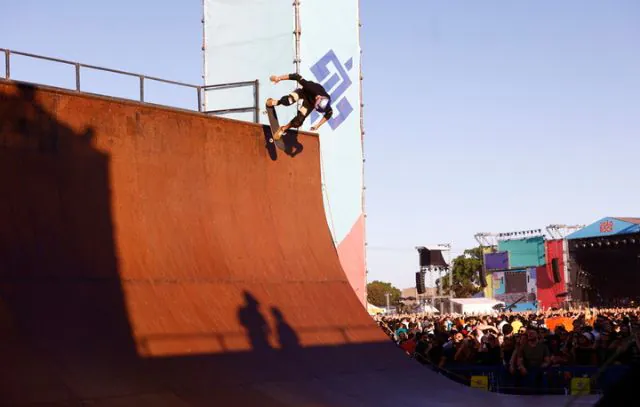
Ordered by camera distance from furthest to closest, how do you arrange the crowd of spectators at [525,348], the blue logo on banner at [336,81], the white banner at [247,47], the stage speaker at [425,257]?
the stage speaker at [425,257] < the blue logo on banner at [336,81] < the white banner at [247,47] < the crowd of spectators at [525,348]

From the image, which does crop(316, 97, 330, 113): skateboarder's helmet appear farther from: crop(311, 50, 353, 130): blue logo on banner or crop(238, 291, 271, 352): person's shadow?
crop(311, 50, 353, 130): blue logo on banner

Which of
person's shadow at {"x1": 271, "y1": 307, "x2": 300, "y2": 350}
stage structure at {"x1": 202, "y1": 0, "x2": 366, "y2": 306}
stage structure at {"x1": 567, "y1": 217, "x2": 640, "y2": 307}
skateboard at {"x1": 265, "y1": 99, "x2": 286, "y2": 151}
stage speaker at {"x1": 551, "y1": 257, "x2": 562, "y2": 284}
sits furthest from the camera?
stage structure at {"x1": 567, "y1": 217, "x2": 640, "y2": 307}

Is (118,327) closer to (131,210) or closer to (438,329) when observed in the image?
(131,210)

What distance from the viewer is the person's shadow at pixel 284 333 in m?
12.0

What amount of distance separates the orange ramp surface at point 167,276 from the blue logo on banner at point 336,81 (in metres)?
6.72

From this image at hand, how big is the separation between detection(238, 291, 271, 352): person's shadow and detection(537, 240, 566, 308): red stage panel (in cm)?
3557

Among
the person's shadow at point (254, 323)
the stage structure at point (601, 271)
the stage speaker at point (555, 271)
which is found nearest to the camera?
the person's shadow at point (254, 323)

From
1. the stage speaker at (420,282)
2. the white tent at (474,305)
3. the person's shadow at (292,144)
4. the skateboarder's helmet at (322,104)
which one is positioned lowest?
the white tent at (474,305)

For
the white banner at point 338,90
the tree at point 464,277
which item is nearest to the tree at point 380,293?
the tree at point 464,277

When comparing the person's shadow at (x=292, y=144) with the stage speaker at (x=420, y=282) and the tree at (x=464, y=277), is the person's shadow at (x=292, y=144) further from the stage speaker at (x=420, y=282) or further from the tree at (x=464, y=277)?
the tree at (x=464, y=277)

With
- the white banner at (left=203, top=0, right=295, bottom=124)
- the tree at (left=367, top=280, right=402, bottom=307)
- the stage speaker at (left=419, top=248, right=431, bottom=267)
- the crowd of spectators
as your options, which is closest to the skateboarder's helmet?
the crowd of spectators

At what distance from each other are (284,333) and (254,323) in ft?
1.62

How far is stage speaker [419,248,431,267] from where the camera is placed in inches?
1478

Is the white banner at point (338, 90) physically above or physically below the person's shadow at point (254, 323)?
above
